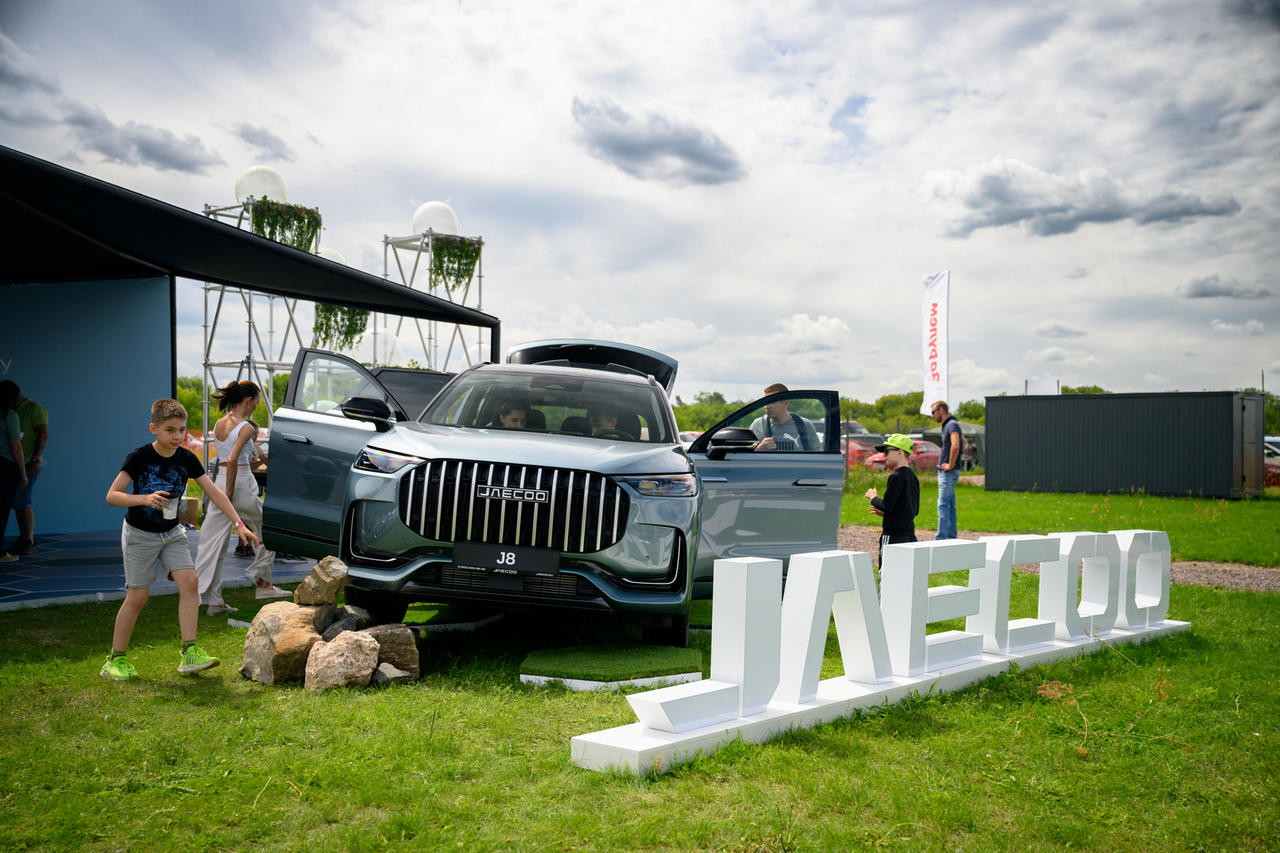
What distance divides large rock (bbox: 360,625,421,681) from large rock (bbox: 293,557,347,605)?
33 centimetres

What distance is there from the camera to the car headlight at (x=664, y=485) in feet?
15.3

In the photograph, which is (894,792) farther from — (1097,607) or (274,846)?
(1097,607)

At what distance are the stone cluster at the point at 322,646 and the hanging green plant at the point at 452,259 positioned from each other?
67.1 feet

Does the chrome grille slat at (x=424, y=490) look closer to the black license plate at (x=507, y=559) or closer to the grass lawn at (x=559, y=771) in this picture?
the black license plate at (x=507, y=559)

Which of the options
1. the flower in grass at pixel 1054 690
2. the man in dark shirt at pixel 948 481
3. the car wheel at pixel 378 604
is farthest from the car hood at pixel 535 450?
the man in dark shirt at pixel 948 481

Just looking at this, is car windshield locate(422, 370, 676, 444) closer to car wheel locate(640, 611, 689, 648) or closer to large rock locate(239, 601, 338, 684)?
car wheel locate(640, 611, 689, 648)

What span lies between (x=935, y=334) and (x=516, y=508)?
57.4ft

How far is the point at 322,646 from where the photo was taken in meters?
4.57

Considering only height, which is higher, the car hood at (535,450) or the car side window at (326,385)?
the car side window at (326,385)

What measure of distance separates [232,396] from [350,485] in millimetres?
2376

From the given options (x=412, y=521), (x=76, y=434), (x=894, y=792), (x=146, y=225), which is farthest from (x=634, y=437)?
(x=76, y=434)

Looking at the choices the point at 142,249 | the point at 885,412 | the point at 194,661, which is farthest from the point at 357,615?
the point at 885,412

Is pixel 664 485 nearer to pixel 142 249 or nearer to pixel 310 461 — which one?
pixel 310 461

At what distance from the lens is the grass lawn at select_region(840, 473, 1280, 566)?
12.1m
